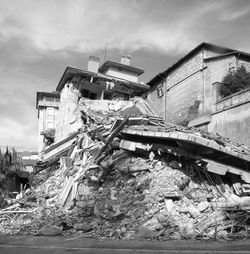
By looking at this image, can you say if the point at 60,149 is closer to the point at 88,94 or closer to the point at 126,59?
the point at 88,94

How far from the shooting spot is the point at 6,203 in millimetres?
9430

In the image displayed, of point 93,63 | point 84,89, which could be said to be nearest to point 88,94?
point 84,89

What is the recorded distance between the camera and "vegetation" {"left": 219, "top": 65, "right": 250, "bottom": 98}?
52.9 feet

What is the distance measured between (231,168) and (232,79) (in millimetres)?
10621

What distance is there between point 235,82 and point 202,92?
7.88ft

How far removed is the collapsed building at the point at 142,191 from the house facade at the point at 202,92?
487cm

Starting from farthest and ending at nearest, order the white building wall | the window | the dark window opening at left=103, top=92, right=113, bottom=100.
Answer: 1. the window
2. the white building wall
3. the dark window opening at left=103, top=92, right=113, bottom=100

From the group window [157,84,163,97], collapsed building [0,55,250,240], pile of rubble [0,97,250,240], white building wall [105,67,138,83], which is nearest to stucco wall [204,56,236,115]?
window [157,84,163,97]

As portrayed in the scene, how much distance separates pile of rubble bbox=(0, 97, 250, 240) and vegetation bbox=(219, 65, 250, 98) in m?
8.00

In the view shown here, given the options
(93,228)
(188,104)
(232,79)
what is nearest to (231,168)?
(93,228)

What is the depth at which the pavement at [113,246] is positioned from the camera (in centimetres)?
516

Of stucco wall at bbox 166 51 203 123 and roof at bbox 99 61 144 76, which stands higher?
roof at bbox 99 61 144 76

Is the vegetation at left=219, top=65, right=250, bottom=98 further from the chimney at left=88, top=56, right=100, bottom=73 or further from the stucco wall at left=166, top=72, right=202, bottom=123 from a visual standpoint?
the chimney at left=88, top=56, right=100, bottom=73

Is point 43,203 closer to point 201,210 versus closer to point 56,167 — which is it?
point 56,167
